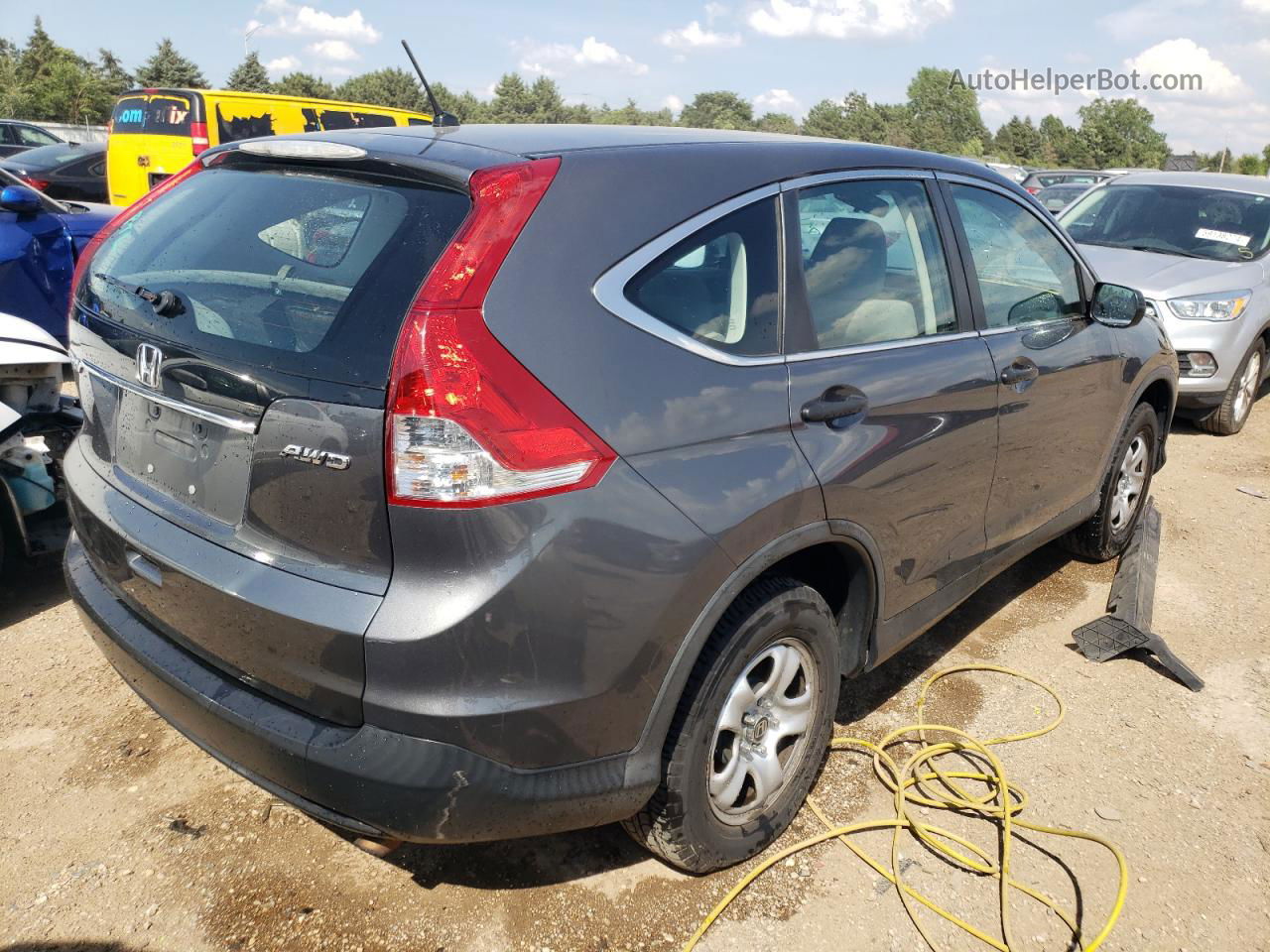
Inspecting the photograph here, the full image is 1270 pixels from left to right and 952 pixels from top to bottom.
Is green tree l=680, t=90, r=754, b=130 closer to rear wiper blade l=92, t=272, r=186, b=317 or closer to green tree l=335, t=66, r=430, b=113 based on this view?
green tree l=335, t=66, r=430, b=113

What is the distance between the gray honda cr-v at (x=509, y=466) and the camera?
6.09ft

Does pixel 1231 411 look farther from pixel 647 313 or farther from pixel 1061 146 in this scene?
pixel 1061 146

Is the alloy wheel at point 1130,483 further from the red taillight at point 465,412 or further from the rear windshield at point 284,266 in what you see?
the rear windshield at point 284,266

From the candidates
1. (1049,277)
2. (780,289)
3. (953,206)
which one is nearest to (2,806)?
(780,289)

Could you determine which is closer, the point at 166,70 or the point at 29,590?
the point at 29,590

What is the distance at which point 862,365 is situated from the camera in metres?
2.58

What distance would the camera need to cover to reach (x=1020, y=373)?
10.6 ft

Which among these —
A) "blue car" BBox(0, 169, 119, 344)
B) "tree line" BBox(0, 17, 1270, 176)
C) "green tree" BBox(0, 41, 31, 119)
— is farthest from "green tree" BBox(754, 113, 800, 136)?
"blue car" BBox(0, 169, 119, 344)

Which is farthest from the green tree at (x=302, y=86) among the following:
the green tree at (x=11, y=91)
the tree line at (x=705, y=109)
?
the green tree at (x=11, y=91)

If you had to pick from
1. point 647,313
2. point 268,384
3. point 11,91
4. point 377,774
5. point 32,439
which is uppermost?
point 11,91

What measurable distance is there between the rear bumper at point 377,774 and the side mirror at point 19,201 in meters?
4.39

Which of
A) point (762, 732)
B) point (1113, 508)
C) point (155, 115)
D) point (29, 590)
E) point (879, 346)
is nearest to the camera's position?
point (762, 732)

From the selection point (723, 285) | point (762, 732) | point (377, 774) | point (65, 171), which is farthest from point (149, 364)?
point (65, 171)

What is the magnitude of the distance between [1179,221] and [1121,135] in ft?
258
